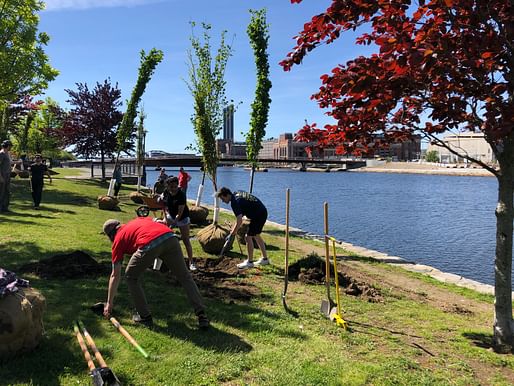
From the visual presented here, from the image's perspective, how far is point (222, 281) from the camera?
25.5 feet

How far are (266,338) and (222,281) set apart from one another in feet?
8.92

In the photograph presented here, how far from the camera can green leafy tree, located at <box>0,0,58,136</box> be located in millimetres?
16906

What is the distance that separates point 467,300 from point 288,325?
14.9ft

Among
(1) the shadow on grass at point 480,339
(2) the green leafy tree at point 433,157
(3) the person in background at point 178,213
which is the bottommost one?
(1) the shadow on grass at point 480,339

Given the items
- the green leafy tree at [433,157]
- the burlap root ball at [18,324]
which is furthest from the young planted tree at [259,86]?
the green leafy tree at [433,157]

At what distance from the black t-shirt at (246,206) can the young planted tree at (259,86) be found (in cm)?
830

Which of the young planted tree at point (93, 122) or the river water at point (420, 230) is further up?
the young planted tree at point (93, 122)

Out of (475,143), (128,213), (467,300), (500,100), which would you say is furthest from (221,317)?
(475,143)

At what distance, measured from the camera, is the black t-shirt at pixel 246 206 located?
848 cm

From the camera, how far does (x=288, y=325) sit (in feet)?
18.5

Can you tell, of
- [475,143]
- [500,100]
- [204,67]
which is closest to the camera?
[500,100]

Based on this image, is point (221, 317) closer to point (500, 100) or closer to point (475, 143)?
point (500, 100)

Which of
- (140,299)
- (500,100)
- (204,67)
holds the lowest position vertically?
(140,299)

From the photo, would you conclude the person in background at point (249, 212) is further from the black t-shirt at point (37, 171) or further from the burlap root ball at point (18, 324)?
the black t-shirt at point (37, 171)
